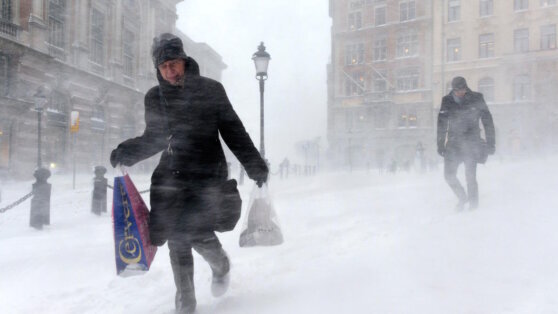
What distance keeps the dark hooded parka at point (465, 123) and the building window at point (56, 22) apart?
20.9m

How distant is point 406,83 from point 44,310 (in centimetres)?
3974

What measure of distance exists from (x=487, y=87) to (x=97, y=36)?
99.9ft

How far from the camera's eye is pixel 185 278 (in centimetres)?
244

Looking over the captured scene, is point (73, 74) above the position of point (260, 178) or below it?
above

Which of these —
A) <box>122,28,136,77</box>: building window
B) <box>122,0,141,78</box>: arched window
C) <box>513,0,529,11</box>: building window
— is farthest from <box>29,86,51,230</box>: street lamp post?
<box>513,0,529,11</box>: building window

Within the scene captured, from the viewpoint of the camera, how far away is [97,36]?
79.2 ft

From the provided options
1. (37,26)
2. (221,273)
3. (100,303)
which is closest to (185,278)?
(221,273)

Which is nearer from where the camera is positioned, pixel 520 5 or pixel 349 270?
pixel 349 270

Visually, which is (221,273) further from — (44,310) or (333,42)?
(333,42)

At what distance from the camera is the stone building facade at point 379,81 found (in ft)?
125

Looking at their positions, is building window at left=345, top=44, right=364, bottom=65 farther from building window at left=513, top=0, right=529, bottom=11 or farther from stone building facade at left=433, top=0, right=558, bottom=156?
building window at left=513, top=0, right=529, bottom=11

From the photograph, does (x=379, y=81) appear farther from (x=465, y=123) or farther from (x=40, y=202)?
(x=40, y=202)

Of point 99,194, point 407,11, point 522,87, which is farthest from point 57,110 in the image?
point 522,87

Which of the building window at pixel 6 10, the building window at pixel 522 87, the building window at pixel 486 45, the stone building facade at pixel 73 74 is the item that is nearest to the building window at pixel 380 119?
the building window at pixel 486 45
